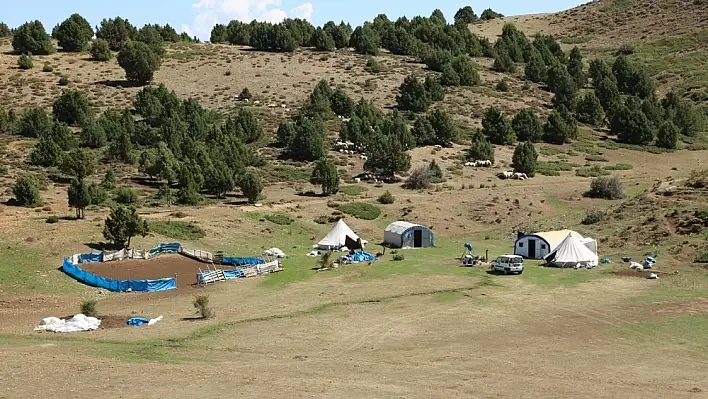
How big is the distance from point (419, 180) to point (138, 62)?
185 ft

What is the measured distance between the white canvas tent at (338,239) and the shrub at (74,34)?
296 feet

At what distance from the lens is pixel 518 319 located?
42750 mm

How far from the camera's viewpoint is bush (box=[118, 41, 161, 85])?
415 ft

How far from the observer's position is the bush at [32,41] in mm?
135875

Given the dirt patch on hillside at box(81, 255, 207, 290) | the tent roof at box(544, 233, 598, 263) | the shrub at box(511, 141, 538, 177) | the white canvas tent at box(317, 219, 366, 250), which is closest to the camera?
the dirt patch on hillside at box(81, 255, 207, 290)

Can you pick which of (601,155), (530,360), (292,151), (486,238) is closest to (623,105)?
(601,155)

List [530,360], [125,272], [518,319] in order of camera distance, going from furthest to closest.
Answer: [125,272]
[518,319]
[530,360]

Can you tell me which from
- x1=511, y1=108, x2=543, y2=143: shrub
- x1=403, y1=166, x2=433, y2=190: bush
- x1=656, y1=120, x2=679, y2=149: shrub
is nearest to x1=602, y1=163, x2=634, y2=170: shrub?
x1=511, y1=108, x2=543, y2=143: shrub

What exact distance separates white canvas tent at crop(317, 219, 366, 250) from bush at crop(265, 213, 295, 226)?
6595mm

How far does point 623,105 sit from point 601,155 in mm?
19395

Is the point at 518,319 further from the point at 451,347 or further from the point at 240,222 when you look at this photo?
the point at 240,222

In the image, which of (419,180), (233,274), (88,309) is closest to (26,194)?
(233,274)

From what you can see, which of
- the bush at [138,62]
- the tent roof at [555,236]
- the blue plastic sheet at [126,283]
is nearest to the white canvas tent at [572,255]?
the tent roof at [555,236]

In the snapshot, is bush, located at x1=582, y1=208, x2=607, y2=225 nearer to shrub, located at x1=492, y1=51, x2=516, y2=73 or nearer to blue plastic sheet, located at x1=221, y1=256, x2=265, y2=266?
blue plastic sheet, located at x1=221, y1=256, x2=265, y2=266
